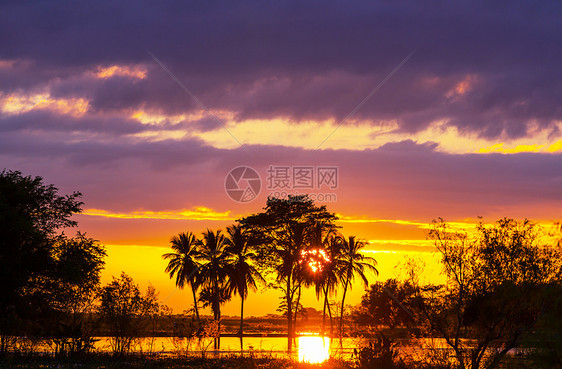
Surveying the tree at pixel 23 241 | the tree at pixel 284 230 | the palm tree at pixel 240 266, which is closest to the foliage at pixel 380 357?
the tree at pixel 23 241

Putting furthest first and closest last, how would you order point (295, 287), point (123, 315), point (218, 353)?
point (295, 287) < point (218, 353) < point (123, 315)

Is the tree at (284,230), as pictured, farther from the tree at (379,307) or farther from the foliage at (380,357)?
the foliage at (380,357)

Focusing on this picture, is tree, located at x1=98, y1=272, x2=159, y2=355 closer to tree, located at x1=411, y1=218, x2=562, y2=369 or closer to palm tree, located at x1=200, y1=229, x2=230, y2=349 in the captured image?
tree, located at x1=411, y1=218, x2=562, y2=369

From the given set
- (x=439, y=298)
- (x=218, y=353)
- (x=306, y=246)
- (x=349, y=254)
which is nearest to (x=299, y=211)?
(x=306, y=246)

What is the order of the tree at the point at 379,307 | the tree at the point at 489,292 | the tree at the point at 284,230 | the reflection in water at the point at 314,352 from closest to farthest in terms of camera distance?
the tree at the point at 489,292, the reflection in water at the point at 314,352, the tree at the point at 284,230, the tree at the point at 379,307

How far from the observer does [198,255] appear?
243 feet

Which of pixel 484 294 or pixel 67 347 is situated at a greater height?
pixel 484 294

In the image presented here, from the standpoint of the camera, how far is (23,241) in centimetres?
3566

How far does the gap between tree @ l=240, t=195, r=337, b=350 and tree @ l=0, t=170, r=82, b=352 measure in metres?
28.1

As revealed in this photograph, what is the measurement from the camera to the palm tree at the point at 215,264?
70062 millimetres

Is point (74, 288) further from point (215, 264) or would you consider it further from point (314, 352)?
point (215, 264)

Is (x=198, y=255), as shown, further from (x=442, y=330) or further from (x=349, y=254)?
(x=442, y=330)

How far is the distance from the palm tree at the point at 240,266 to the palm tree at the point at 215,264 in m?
0.93

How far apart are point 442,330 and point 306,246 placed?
1438 inches
